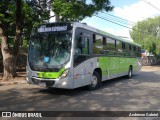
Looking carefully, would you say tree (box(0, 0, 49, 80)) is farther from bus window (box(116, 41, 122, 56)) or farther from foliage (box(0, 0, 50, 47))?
bus window (box(116, 41, 122, 56))

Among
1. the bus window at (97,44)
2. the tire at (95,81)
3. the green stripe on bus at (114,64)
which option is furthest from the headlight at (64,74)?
the green stripe on bus at (114,64)

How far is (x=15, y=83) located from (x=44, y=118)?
281 inches

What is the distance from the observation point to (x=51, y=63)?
9633mm

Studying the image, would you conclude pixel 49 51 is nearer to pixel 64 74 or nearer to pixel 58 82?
pixel 64 74

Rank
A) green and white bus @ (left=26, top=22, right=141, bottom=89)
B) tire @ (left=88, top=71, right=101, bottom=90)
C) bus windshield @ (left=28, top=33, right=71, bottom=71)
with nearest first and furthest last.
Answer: green and white bus @ (left=26, top=22, right=141, bottom=89) → bus windshield @ (left=28, top=33, right=71, bottom=71) → tire @ (left=88, top=71, right=101, bottom=90)

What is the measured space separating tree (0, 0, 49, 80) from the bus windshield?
4.11m

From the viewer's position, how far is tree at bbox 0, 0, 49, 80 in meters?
14.1

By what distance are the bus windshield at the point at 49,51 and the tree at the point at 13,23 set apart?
4112 mm

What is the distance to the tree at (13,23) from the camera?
46.3ft

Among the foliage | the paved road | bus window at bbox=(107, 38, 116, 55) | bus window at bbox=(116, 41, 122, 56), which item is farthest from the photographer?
the foliage

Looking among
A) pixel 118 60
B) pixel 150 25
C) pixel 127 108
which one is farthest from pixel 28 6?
pixel 150 25

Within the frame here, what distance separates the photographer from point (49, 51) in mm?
9844

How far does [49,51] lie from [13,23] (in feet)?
22.8

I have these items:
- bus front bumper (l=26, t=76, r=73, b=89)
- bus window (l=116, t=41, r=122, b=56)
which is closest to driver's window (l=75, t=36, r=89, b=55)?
bus front bumper (l=26, t=76, r=73, b=89)
